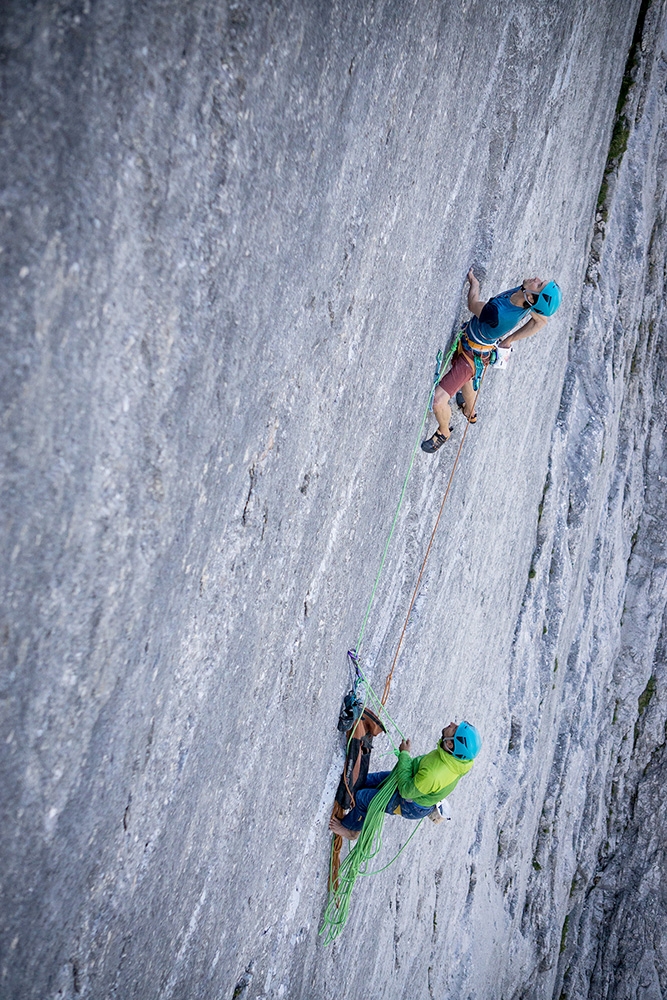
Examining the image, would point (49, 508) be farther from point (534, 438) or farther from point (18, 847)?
point (534, 438)

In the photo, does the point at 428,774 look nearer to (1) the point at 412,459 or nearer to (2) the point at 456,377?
(1) the point at 412,459

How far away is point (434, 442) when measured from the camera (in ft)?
17.4

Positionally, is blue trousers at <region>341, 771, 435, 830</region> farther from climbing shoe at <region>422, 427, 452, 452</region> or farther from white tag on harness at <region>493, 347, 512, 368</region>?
white tag on harness at <region>493, 347, 512, 368</region>

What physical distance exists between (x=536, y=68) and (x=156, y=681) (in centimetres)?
502

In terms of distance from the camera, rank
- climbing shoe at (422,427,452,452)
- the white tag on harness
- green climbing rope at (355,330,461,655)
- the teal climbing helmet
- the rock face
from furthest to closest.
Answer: the white tag on harness < climbing shoe at (422,427,452,452) < the teal climbing helmet < green climbing rope at (355,330,461,655) < the rock face

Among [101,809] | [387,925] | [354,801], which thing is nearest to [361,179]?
[101,809]

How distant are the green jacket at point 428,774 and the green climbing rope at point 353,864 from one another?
0.07m

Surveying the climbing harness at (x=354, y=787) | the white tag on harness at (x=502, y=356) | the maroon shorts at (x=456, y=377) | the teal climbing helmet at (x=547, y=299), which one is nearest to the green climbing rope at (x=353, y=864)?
the climbing harness at (x=354, y=787)

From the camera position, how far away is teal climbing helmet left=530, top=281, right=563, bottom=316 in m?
5.12

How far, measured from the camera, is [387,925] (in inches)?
249

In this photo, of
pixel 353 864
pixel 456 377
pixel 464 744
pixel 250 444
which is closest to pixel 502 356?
pixel 456 377

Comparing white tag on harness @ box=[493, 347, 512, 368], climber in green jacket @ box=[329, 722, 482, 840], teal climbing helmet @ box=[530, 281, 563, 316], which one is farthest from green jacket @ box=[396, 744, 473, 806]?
teal climbing helmet @ box=[530, 281, 563, 316]

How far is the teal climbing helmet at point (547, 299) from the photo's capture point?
512cm

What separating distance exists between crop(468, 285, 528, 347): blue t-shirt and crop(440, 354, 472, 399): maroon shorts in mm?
179
